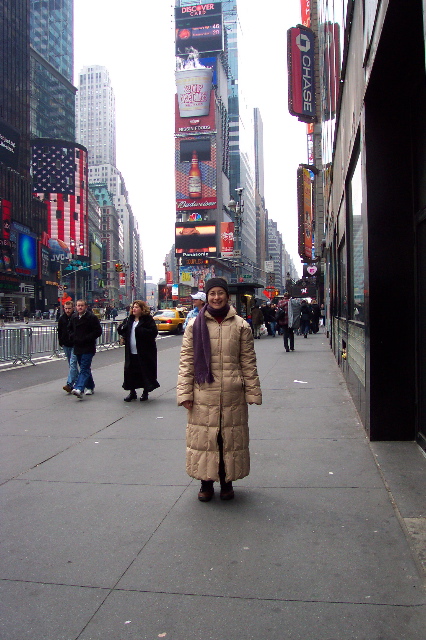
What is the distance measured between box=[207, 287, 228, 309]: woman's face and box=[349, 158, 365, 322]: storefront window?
11.3 feet

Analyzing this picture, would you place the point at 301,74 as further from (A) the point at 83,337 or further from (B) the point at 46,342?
(A) the point at 83,337

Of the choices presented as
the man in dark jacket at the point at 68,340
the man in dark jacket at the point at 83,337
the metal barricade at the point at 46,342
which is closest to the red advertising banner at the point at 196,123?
the metal barricade at the point at 46,342

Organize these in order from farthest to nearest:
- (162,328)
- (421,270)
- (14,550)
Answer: (162,328), (421,270), (14,550)

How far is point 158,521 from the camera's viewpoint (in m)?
4.29

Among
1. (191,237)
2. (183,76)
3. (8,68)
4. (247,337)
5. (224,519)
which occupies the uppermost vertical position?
(183,76)

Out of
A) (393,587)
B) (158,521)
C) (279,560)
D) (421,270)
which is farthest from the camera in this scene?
(421,270)

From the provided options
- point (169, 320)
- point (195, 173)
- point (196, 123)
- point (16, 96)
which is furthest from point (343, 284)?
point (196, 123)

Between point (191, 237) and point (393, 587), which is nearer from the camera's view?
point (393, 587)

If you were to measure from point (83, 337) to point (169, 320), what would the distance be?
83.1 feet

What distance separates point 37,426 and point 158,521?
13.6ft

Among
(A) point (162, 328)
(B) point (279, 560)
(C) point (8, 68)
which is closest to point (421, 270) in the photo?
(B) point (279, 560)

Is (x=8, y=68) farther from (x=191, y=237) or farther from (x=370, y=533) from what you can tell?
(x=370, y=533)

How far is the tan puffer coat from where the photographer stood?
14.9ft

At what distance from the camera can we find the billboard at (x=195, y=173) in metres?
124
